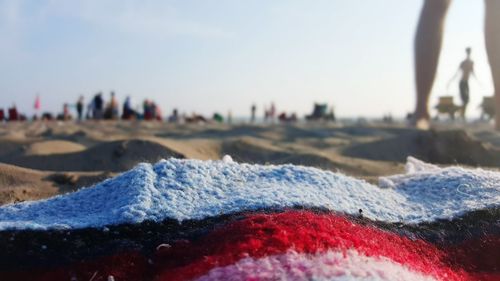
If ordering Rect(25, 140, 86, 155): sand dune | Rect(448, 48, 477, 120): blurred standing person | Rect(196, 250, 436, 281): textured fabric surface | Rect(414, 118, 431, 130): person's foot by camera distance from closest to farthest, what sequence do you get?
Rect(196, 250, 436, 281): textured fabric surface
Rect(25, 140, 86, 155): sand dune
Rect(414, 118, 431, 130): person's foot
Rect(448, 48, 477, 120): blurred standing person

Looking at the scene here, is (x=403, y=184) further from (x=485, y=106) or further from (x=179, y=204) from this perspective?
(x=485, y=106)

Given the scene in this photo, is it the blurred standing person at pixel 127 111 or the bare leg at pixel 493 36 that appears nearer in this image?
the bare leg at pixel 493 36

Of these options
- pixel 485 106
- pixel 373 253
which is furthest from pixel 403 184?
pixel 485 106

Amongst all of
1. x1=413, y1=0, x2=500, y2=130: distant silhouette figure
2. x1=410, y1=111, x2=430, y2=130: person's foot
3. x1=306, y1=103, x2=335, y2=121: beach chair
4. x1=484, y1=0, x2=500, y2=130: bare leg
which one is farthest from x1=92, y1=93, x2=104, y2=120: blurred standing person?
x1=484, y1=0, x2=500, y2=130: bare leg

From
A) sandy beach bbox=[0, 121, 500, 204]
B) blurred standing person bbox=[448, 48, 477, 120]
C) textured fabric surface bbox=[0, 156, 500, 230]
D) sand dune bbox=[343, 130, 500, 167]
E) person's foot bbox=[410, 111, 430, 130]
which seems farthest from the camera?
blurred standing person bbox=[448, 48, 477, 120]

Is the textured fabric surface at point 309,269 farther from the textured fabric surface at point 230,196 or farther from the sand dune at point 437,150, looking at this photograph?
the sand dune at point 437,150

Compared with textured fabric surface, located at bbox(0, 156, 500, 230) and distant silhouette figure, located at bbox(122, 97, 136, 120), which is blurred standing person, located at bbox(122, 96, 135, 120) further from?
textured fabric surface, located at bbox(0, 156, 500, 230)

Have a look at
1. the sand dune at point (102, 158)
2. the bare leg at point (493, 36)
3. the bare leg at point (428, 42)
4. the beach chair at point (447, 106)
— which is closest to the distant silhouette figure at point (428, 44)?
the bare leg at point (428, 42)

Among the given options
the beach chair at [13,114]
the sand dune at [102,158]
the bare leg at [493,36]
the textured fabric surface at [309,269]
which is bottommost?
the beach chair at [13,114]
